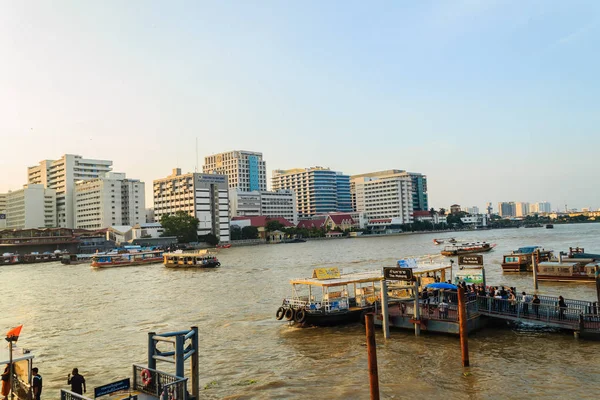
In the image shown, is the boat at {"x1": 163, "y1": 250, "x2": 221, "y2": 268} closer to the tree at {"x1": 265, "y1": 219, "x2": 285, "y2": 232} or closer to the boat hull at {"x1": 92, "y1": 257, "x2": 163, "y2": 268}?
the boat hull at {"x1": 92, "y1": 257, "x2": 163, "y2": 268}

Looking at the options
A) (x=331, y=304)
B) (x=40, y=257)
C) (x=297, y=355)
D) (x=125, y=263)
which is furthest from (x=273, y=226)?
(x=297, y=355)

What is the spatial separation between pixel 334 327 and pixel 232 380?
871 cm

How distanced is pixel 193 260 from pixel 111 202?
90.4 meters

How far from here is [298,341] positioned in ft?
81.6

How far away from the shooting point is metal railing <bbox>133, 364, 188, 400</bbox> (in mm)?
12827

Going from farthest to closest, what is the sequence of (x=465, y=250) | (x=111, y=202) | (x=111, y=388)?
(x=111, y=202) < (x=465, y=250) < (x=111, y=388)

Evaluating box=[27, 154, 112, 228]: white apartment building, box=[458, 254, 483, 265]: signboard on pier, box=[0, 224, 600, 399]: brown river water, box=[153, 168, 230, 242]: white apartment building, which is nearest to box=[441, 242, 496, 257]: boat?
box=[0, 224, 600, 399]: brown river water

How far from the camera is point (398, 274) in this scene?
2506 cm

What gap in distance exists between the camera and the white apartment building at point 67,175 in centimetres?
17562

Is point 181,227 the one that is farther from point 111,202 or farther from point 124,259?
point 124,259

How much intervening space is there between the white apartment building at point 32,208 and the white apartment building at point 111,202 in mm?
17502

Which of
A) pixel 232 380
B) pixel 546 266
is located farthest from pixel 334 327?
pixel 546 266

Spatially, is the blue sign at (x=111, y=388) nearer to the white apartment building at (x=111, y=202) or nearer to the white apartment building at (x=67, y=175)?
the white apartment building at (x=111, y=202)

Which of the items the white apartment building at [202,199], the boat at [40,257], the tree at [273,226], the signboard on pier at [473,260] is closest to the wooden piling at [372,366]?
the signboard on pier at [473,260]
